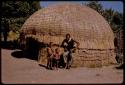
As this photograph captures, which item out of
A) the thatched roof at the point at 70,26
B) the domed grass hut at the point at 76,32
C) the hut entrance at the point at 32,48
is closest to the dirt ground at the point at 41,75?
the domed grass hut at the point at 76,32

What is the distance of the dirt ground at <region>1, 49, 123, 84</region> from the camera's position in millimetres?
11625

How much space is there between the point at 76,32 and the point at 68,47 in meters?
Answer: 1.38

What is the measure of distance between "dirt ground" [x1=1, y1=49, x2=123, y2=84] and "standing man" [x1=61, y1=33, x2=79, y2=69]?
46 centimetres

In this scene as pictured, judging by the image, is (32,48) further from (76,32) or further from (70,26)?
(76,32)

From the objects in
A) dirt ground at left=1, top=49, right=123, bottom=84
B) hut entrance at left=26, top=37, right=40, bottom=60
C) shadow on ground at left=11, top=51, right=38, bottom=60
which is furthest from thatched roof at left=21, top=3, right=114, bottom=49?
dirt ground at left=1, top=49, right=123, bottom=84

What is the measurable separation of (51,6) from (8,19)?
7131mm

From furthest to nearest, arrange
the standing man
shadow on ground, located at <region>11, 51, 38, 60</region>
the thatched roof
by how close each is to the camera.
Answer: shadow on ground, located at <region>11, 51, 38, 60</region>, the thatched roof, the standing man

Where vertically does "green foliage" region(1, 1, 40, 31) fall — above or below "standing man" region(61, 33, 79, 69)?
above

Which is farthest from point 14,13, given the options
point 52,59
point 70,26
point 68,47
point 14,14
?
point 52,59

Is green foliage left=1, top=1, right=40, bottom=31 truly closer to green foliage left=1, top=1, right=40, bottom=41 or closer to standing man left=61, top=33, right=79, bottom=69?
green foliage left=1, top=1, right=40, bottom=41

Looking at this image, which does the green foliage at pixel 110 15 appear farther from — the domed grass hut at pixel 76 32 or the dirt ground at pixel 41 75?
the dirt ground at pixel 41 75

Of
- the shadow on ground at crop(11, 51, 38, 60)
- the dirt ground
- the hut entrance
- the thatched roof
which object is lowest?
the dirt ground

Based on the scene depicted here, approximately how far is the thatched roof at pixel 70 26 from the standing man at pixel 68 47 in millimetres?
564

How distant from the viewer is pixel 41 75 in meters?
13.1
